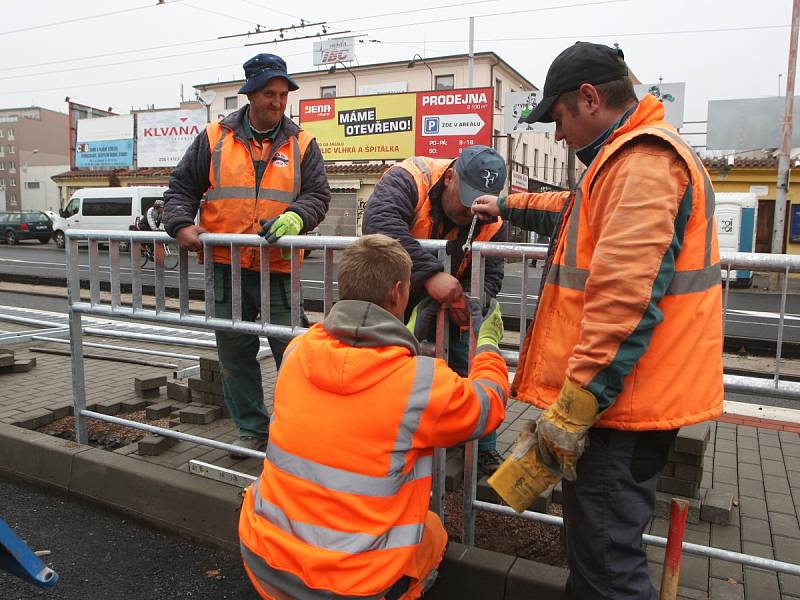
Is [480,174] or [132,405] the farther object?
[132,405]

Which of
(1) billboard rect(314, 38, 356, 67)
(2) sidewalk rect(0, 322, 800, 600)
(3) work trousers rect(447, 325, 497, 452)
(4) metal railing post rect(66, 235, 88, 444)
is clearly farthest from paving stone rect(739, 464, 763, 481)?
(1) billboard rect(314, 38, 356, 67)

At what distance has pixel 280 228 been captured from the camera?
308cm

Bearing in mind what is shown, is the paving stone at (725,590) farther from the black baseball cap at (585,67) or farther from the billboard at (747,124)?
the billboard at (747,124)

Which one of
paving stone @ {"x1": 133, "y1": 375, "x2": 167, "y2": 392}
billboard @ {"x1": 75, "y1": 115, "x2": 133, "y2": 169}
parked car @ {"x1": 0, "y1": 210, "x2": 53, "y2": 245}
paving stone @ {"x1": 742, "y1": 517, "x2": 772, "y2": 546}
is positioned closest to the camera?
paving stone @ {"x1": 742, "y1": 517, "x2": 772, "y2": 546}

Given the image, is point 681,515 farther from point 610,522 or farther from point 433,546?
point 433,546

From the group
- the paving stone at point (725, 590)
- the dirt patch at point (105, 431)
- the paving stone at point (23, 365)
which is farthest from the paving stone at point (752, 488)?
the paving stone at point (23, 365)

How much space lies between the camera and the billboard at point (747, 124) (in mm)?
21234

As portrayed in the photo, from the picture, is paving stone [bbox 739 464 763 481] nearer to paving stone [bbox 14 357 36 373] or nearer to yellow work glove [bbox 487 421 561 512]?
yellow work glove [bbox 487 421 561 512]

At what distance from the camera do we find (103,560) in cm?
296

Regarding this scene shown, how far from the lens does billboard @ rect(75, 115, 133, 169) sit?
110 ft

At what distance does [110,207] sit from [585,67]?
29192 millimetres

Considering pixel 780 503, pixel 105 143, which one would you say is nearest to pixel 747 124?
pixel 780 503

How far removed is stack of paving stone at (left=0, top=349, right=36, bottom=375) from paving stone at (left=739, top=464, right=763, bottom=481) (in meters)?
6.00

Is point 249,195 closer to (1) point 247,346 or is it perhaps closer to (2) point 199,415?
(1) point 247,346
